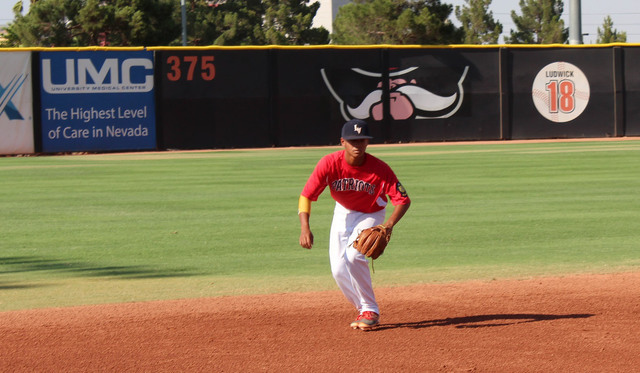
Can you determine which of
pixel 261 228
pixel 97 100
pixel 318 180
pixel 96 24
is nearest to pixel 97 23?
pixel 96 24

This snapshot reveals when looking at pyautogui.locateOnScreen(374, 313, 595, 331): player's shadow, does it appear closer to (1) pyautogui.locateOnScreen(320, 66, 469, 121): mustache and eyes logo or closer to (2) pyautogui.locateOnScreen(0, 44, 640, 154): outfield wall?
(2) pyautogui.locateOnScreen(0, 44, 640, 154): outfield wall

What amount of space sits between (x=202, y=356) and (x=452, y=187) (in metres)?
10.7

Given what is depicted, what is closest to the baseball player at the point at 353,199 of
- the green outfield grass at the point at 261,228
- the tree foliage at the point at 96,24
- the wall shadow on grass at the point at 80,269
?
the green outfield grass at the point at 261,228

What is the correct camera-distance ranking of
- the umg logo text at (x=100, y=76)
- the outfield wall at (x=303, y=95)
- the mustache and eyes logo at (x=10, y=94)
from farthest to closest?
the outfield wall at (x=303, y=95) → the umg logo text at (x=100, y=76) → the mustache and eyes logo at (x=10, y=94)

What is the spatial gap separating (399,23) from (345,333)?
107ft

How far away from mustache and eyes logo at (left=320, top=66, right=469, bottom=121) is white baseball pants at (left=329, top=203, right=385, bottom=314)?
66.6 ft

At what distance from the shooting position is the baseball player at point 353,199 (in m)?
6.17

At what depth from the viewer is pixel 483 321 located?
22.3 feet

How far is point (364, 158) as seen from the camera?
20.5ft

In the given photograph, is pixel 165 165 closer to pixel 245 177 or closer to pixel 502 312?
pixel 245 177

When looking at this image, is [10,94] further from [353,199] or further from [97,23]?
[353,199]

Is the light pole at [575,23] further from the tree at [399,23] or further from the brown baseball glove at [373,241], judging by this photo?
the brown baseball glove at [373,241]

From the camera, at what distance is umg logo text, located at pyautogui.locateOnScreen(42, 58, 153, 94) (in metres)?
24.4

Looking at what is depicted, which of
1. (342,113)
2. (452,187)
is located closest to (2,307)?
(452,187)
